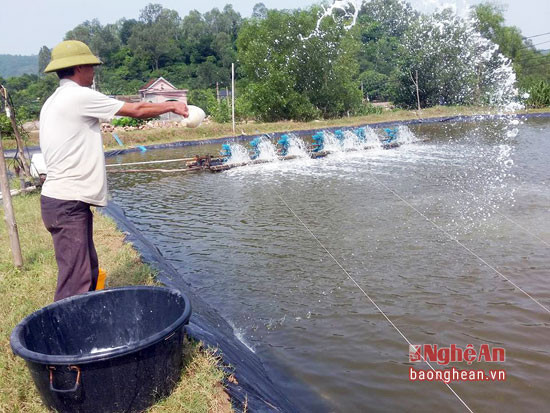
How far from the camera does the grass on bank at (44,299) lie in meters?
2.77

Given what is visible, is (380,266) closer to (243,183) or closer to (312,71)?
(243,183)

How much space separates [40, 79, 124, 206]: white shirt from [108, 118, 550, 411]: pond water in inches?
90.3

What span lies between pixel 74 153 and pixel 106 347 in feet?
4.26

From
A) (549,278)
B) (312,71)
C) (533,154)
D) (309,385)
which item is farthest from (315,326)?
(312,71)

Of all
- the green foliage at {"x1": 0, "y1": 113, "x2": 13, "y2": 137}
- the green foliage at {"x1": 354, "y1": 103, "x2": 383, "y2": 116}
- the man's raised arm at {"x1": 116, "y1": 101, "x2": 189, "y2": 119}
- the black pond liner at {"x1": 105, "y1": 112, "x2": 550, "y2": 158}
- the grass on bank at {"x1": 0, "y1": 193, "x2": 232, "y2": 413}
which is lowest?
the black pond liner at {"x1": 105, "y1": 112, "x2": 550, "y2": 158}

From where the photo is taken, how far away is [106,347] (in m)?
3.19

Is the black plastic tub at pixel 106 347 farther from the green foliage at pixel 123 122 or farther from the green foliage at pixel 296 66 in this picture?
the green foliage at pixel 296 66

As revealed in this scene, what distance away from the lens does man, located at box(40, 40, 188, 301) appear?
9.95 feet

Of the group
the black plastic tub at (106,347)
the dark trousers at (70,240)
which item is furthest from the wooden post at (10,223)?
the black plastic tub at (106,347)

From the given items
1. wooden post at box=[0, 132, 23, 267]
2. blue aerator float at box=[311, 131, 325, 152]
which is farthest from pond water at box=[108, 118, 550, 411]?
blue aerator float at box=[311, 131, 325, 152]

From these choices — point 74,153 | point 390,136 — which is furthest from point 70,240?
point 390,136

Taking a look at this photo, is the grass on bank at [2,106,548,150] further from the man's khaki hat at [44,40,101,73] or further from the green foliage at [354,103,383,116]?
the man's khaki hat at [44,40,101,73]

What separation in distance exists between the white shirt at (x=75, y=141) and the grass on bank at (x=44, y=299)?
1180 mm

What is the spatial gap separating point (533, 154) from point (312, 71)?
25.7 m
